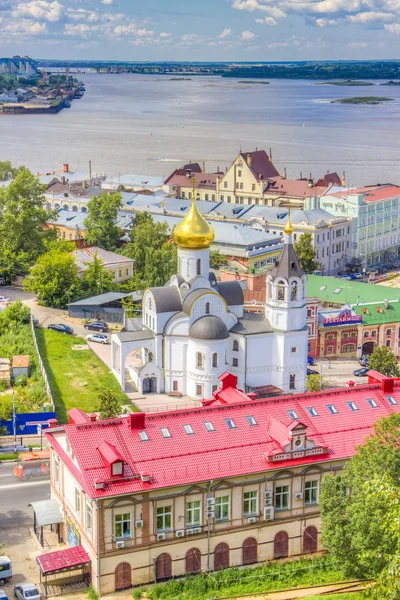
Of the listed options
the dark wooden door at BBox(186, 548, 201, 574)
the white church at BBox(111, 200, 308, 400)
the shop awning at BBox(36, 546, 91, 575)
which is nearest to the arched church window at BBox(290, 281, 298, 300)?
the white church at BBox(111, 200, 308, 400)

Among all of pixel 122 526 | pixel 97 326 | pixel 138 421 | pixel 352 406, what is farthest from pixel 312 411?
A: pixel 97 326

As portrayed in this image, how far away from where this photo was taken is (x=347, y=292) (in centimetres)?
4700

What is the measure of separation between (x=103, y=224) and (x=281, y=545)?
1465 inches

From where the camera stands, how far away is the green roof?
151ft

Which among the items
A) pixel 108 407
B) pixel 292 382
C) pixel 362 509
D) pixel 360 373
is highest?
pixel 362 509

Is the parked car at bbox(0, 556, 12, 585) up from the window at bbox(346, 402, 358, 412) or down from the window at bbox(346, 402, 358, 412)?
down

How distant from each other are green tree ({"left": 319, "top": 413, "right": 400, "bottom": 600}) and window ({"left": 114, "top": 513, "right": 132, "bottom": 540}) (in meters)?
4.52

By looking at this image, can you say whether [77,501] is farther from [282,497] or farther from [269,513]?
[282,497]

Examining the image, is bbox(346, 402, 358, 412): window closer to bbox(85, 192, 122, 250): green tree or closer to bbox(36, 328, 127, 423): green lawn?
bbox(36, 328, 127, 423): green lawn

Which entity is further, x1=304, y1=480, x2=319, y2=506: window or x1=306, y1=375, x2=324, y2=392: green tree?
x1=306, y1=375, x2=324, y2=392: green tree

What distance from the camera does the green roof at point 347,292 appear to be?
151ft

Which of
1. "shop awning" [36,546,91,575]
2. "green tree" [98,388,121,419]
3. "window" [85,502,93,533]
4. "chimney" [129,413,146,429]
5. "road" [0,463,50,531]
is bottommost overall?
"road" [0,463,50,531]

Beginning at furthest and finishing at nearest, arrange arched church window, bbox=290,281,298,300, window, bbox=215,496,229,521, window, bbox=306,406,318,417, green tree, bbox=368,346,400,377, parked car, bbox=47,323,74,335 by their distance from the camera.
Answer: parked car, bbox=47,323,74,335
green tree, bbox=368,346,400,377
arched church window, bbox=290,281,298,300
window, bbox=306,406,318,417
window, bbox=215,496,229,521

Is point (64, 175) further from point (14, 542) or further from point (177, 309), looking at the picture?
point (14, 542)
